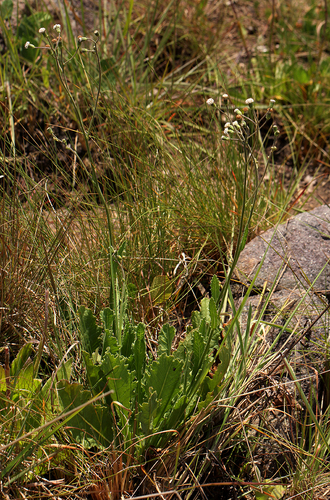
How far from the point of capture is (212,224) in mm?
1967

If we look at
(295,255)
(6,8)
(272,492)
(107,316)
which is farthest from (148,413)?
(6,8)

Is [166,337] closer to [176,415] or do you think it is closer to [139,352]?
[139,352]

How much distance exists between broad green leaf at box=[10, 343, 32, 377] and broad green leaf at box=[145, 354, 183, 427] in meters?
0.45

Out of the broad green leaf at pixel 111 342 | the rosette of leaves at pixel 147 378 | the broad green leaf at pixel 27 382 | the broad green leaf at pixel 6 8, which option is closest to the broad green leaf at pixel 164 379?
the rosette of leaves at pixel 147 378

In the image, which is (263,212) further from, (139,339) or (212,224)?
(139,339)

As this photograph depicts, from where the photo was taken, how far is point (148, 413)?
1188 mm

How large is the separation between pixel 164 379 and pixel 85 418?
0.86 feet

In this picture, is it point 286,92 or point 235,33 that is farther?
point 235,33

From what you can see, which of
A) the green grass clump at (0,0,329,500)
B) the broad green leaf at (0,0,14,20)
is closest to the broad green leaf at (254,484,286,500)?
the green grass clump at (0,0,329,500)

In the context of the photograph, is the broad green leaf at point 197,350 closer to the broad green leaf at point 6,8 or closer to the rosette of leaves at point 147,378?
the rosette of leaves at point 147,378

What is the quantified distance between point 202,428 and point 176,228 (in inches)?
36.1

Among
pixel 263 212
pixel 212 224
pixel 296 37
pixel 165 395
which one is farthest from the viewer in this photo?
pixel 296 37

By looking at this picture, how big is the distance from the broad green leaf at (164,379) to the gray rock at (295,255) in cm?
60

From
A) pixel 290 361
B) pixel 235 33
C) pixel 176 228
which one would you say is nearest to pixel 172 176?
pixel 176 228
